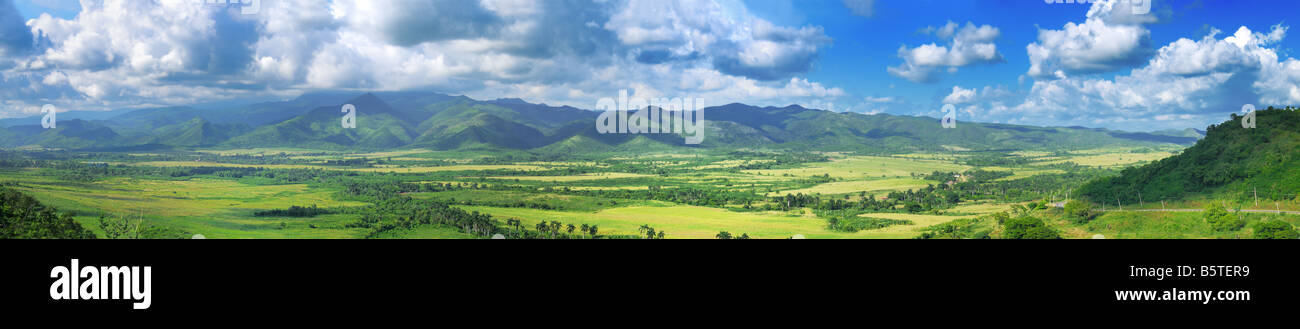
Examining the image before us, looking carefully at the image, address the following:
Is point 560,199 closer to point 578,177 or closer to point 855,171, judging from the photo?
point 578,177

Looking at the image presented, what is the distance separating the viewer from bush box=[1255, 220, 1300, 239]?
135 ft

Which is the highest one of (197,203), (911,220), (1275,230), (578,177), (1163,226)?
(1275,230)

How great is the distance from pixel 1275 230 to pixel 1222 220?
4410 mm

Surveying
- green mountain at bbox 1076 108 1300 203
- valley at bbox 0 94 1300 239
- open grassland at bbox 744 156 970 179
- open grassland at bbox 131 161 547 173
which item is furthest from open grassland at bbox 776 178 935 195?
open grassland at bbox 131 161 547 173

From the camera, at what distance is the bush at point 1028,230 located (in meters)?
50.6

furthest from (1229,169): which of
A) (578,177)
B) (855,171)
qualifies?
(578,177)

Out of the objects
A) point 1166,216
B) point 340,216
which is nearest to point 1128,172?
point 1166,216

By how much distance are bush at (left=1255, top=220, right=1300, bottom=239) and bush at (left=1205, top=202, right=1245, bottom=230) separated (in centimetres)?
233

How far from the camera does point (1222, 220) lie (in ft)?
151
